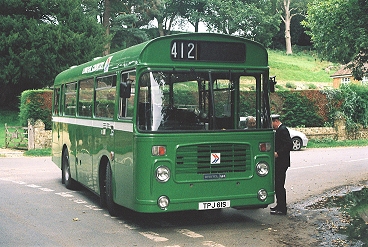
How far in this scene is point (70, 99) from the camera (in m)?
15.0

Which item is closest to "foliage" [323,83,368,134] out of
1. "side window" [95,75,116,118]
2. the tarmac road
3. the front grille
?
the tarmac road

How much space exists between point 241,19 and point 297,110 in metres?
47.7

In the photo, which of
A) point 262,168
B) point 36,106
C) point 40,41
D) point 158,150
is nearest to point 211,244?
point 158,150

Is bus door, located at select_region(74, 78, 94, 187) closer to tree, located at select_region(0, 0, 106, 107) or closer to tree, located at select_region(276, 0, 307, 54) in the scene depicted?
tree, located at select_region(0, 0, 106, 107)

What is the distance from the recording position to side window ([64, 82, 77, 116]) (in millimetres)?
14387

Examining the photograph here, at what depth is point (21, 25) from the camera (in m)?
41.8

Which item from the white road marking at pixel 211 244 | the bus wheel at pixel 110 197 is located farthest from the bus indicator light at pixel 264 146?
the bus wheel at pixel 110 197

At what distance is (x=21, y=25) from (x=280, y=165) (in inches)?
1356

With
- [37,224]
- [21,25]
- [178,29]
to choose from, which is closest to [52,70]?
[21,25]

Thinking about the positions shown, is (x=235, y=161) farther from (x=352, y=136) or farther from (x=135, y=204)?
(x=352, y=136)

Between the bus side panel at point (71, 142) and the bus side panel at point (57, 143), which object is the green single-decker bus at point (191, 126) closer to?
the bus side panel at point (71, 142)

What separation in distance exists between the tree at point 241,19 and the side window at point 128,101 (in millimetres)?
70958

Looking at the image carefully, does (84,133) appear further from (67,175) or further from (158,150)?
(158,150)

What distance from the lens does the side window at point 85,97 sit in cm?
1266
